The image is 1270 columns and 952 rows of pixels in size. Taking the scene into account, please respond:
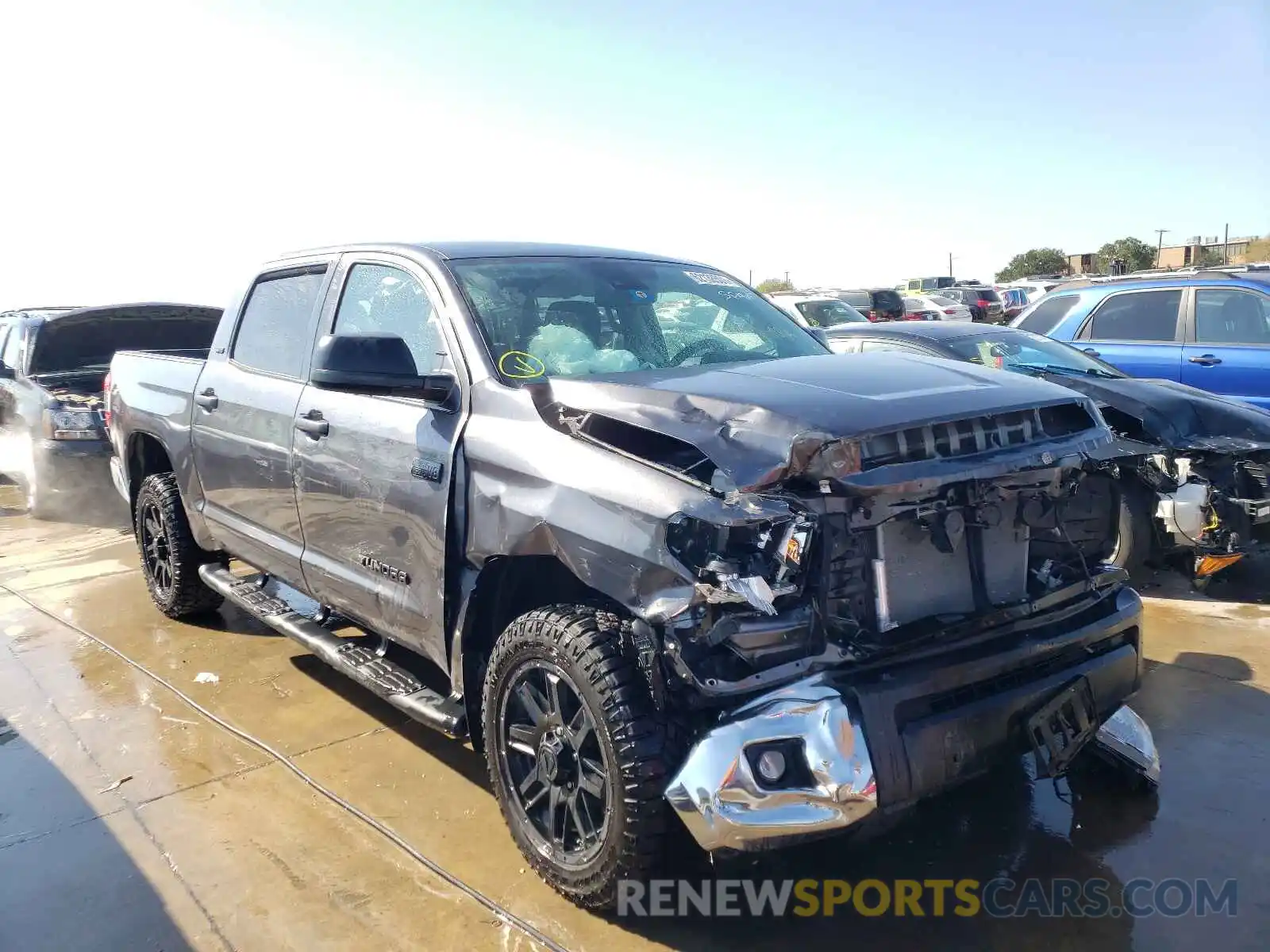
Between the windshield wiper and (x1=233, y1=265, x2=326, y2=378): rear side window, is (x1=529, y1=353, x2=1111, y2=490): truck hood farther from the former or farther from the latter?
the windshield wiper

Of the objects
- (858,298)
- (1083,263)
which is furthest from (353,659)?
(1083,263)

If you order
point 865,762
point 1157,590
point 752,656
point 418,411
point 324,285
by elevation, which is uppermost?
point 324,285

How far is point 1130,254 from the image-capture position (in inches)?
2034

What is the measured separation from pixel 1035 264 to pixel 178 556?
62.8 m

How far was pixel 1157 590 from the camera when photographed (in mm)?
6094

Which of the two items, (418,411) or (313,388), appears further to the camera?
(313,388)

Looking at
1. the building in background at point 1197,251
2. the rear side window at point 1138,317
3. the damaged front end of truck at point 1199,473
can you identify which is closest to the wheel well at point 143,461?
the damaged front end of truck at point 1199,473

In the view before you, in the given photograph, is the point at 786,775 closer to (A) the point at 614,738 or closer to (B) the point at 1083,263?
(A) the point at 614,738

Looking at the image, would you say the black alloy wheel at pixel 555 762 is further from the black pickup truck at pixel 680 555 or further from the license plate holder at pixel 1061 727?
the license plate holder at pixel 1061 727

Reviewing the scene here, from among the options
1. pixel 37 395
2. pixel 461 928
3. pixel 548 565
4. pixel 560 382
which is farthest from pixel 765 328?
pixel 37 395

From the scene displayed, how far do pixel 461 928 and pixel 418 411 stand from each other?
1.64 metres

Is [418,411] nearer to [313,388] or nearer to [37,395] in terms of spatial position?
[313,388]

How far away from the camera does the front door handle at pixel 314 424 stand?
3.87 meters

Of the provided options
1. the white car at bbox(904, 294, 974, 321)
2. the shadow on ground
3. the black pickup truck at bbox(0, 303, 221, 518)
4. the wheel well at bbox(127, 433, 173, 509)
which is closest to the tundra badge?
the shadow on ground
